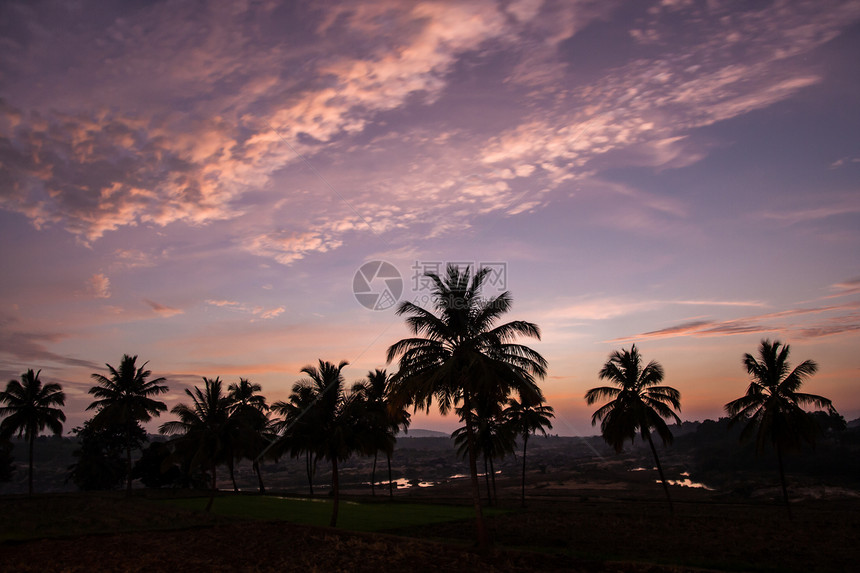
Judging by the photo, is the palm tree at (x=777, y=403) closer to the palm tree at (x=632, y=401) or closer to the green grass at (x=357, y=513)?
the palm tree at (x=632, y=401)

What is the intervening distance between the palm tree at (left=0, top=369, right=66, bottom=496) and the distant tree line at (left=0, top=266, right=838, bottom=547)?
11cm

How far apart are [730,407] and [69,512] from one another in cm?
4799

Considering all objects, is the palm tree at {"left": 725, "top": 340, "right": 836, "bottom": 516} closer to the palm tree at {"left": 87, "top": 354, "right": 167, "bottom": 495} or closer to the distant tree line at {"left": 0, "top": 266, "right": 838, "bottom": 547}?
the distant tree line at {"left": 0, "top": 266, "right": 838, "bottom": 547}

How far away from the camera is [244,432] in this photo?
1638 inches

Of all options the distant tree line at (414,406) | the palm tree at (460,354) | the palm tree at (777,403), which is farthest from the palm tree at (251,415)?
the palm tree at (777,403)

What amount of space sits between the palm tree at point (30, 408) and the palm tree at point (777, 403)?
214 ft

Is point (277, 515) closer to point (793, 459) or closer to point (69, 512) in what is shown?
point (69, 512)

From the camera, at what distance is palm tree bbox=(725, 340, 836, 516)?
107 ft

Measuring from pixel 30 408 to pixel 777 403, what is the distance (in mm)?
70097

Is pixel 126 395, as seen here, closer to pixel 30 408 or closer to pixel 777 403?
pixel 30 408

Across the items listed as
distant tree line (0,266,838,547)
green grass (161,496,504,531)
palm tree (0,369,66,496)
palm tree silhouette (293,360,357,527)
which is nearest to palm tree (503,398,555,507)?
distant tree line (0,266,838,547)

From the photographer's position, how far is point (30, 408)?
51344mm

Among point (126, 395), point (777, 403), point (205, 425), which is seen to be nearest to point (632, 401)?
point (777, 403)

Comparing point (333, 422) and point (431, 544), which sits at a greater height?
point (333, 422)
